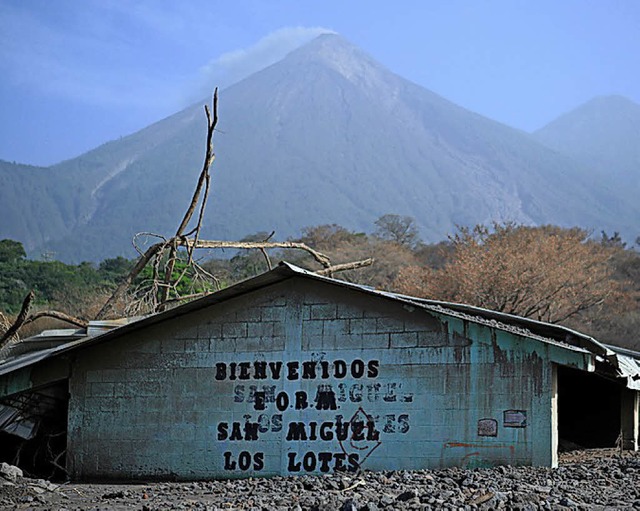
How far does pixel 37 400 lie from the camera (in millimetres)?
17906

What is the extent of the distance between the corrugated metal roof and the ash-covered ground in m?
1.65

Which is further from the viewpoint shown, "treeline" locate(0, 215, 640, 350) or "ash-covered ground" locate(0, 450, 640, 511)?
"treeline" locate(0, 215, 640, 350)

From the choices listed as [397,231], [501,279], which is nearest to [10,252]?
[397,231]

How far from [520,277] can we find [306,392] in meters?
26.6

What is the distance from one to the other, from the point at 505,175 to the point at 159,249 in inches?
6351

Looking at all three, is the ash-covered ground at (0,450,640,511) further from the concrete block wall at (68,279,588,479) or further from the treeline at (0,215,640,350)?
the treeline at (0,215,640,350)

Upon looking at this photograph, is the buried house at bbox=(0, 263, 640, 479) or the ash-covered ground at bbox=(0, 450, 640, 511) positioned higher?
the buried house at bbox=(0, 263, 640, 479)

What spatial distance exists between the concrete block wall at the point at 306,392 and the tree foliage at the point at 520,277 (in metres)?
25.0

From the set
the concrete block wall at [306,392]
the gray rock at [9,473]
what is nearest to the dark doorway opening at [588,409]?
the concrete block wall at [306,392]

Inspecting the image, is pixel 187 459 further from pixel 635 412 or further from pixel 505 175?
pixel 505 175

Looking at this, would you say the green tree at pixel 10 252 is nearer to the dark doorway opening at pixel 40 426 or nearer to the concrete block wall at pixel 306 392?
the dark doorway opening at pixel 40 426

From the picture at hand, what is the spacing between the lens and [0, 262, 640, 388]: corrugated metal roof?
1533 cm

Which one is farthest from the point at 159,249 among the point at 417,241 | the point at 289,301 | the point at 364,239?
the point at 417,241

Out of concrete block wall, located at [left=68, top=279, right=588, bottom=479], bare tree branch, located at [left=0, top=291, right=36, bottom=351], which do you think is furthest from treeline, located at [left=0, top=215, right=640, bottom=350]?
concrete block wall, located at [left=68, top=279, right=588, bottom=479]
